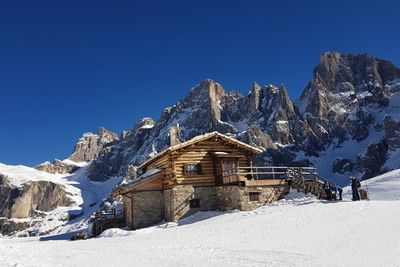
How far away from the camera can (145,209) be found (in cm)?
2917

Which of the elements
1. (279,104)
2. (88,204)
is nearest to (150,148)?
(88,204)

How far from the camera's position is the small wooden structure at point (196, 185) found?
2789 cm

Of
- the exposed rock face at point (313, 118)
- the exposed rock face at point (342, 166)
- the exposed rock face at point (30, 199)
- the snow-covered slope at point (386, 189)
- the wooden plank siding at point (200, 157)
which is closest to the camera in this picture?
the snow-covered slope at point (386, 189)

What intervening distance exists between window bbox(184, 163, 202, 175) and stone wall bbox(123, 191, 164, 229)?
2611mm

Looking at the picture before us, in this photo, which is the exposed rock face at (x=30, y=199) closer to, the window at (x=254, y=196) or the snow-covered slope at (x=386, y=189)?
the window at (x=254, y=196)

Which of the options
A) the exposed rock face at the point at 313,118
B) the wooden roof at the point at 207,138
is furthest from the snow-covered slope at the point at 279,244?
the exposed rock face at the point at 313,118

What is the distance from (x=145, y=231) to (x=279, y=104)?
165 m

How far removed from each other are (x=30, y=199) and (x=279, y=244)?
17977 cm

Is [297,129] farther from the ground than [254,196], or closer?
farther from the ground

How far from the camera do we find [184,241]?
57.3 feet

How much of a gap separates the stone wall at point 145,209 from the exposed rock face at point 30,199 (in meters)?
153

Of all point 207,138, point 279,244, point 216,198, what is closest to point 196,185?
point 216,198

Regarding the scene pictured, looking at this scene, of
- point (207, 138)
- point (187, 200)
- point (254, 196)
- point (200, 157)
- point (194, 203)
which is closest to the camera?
point (254, 196)

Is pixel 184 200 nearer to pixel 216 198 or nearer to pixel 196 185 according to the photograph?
pixel 196 185
